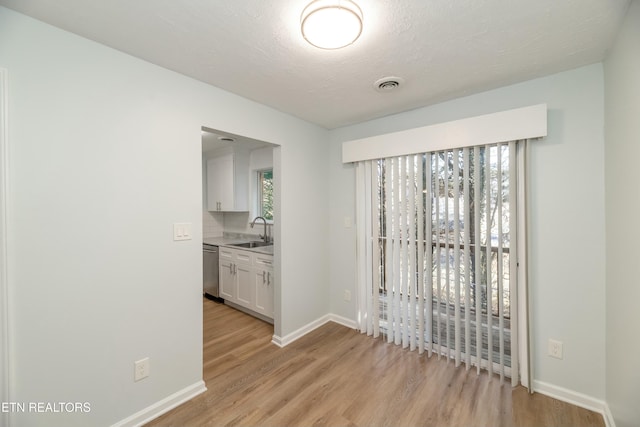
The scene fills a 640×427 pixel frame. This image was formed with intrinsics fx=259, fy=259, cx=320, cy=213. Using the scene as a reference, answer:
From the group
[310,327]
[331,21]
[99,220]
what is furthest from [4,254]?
[310,327]

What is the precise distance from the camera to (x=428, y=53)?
5.35 ft

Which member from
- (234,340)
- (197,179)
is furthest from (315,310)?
(197,179)

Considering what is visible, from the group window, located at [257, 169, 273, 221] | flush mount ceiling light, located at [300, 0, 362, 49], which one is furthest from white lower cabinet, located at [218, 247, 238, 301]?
flush mount ceiling light, located at [300, 0, 362, 49]

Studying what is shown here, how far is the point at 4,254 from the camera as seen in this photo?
124cm

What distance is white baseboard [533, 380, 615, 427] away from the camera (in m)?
1.68

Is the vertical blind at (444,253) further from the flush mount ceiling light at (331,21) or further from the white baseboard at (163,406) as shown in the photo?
the white baseboard at (163,406)

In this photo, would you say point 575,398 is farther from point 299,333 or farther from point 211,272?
point 211,272

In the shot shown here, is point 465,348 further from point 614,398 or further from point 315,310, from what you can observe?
point 315,310

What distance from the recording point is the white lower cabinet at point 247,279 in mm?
3107

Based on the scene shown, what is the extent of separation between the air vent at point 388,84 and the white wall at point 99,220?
1247 millimetres

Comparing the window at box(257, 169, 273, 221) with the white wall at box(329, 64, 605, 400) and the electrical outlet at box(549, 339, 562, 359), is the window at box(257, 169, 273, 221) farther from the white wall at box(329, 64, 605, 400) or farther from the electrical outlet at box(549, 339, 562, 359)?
the electrical outlet at box(549, 339, 562, 359)

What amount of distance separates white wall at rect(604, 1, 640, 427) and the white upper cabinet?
403 centimetres

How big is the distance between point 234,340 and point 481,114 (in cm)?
320

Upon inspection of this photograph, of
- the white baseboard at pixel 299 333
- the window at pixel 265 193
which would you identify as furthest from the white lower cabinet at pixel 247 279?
the window at pixel 265 193
